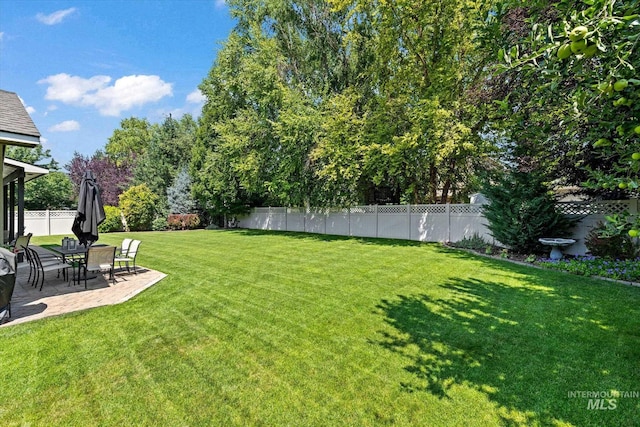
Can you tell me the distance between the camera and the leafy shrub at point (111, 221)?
2079 cm

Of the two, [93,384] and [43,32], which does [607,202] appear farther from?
[43,32]

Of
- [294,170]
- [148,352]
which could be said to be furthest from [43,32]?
[148,352]

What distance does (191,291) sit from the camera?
20.1 ft

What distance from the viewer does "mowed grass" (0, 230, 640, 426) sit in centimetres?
270

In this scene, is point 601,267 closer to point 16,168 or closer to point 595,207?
point 595,207

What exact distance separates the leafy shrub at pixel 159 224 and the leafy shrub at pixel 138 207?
1.22 ft

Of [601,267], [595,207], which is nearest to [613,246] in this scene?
[601,267]

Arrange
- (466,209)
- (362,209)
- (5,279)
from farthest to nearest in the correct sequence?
1. (362,209)
2. (466,209)
3. (5,279)

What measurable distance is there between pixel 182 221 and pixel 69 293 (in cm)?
1856

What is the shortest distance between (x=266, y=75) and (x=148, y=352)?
15.9 m

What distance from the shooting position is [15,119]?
20.0 ft

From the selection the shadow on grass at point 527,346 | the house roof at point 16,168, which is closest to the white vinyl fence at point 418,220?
the shadow on grass at point 527,346

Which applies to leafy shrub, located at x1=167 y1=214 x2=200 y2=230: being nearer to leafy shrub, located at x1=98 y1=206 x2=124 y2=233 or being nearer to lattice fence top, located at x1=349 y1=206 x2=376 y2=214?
leafy shrub, located at x1=98 y1=206 x2=124 y2=233

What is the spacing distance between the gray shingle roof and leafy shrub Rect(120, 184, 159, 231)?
51.6ft
